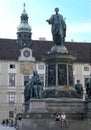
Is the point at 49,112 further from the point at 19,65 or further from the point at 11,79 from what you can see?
the point at 19,65

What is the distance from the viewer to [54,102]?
75.0 ft

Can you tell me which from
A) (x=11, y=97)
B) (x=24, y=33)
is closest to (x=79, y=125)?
(x=11, y=97)

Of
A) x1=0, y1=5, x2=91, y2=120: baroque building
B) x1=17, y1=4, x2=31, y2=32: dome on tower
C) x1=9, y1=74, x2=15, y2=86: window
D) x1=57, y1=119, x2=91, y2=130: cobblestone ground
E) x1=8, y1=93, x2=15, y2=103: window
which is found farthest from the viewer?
x1=17, y1=4, x2=31, y2=32: dome on tower

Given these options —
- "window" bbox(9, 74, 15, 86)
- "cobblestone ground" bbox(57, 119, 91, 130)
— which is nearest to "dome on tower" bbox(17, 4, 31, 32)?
"window" bbox(9, 74, 15, 86)

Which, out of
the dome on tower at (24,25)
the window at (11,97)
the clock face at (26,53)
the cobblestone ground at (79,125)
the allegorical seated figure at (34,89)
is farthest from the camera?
the dome on tower at (24,25)

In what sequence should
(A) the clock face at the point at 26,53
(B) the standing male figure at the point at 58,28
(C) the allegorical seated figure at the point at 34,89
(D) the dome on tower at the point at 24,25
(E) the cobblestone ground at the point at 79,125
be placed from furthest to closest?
(D) the dome on tower at the point at 24,25 → (A) the clock face at the point at 26,53 → (B) the standing male figure at the point at 58,28 → (C) the allegorical seated figure at the point at 34,89 → (E) the cobblestone ground at the point at 79,125

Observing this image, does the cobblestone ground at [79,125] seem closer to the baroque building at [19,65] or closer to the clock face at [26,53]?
the baroque building at [19,65]

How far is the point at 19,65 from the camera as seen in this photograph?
6988 centimetres

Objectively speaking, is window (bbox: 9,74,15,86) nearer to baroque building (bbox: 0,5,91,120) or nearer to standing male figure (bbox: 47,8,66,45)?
baroque building (bbox: 0,5,91,120)

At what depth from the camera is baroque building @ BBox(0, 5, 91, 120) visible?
2687 inches

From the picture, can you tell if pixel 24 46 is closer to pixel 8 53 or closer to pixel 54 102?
pixel 8 53

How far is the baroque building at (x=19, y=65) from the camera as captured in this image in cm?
6825

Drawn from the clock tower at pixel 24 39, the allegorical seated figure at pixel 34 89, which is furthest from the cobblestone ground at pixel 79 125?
the clock tower at pixel 24 39

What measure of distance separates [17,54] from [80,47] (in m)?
12.0
